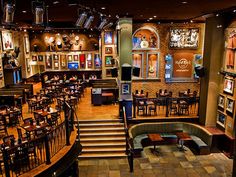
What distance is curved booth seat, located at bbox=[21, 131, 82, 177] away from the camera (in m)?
6.75

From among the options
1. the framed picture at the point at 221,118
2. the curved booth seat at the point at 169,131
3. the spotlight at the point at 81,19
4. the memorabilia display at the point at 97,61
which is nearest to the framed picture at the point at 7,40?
the memorabilia display at the point at 97,61

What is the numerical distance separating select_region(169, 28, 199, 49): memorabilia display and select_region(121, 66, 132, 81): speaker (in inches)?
186

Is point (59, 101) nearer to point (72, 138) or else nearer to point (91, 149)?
point (91, 149)

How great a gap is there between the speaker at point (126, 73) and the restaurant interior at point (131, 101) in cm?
5

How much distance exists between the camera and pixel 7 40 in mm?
16641

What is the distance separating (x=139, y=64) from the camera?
1560cm

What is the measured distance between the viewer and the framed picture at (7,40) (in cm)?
1609

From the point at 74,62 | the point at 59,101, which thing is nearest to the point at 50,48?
the point at 74,62

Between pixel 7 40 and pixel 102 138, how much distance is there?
10.3m

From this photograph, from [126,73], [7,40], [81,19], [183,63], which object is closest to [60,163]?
[81,19]

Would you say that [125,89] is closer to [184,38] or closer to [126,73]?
[126,73]

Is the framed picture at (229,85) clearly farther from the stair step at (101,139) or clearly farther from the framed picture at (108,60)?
the framed picture at (108,60)

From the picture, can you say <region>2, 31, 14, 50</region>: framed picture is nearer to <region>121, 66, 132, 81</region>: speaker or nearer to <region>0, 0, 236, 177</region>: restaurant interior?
<region>0, 0, 236, 177</region>: restaurant interior

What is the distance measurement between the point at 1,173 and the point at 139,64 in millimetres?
10730
